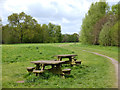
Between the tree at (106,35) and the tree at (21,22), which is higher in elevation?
the tree at (21,22)

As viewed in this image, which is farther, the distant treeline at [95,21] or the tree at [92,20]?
the tree at [92,20]

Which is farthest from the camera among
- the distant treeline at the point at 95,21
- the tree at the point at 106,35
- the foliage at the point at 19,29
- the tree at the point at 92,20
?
the foliage at the point at 19,29

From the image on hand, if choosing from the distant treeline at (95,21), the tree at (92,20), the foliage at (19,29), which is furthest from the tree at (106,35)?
the foliage at (19,29)

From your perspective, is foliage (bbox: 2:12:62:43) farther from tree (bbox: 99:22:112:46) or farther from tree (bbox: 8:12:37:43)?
tree (bbox: 99:22:112:46)

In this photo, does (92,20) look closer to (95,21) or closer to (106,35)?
(95,21)

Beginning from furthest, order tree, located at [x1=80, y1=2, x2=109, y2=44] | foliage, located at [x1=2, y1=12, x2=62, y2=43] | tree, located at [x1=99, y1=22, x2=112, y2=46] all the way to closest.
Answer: foliage, located at [x1=2, y1=12, x2=62, y2=43], tree, located at [x1=80, y1=2, x2=109, y2=44], tree, located at [x1=99, y1=22, x2=112, y2=46]

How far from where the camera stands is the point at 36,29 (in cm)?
6669

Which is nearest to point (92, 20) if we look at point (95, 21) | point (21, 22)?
point (95, 21)

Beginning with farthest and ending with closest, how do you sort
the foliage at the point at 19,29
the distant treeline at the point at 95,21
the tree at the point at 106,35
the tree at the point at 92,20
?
the foliage at the point at 19,29, the tree at the point at 92,20, the distant treeline at the point at 95,21, the tree at the point at 106,35

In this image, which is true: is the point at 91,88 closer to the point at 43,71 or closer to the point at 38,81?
the point at 38,81

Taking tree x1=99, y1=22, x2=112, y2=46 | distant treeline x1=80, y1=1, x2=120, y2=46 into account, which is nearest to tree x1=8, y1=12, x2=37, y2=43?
distant treeline x1=80, y1=1, x2=120, y2=46

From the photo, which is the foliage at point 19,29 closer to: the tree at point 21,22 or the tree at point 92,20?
the tree at point 21,22

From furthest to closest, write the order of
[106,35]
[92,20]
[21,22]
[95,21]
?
1. [21,22]
2. [92,20]
3. [95,21]
4. [106,35]

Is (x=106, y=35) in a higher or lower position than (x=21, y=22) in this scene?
lower
